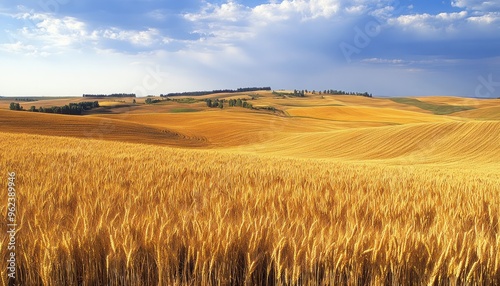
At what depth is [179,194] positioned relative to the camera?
4027 millimetres

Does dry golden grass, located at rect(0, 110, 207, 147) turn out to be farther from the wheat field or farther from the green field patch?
the green field patch

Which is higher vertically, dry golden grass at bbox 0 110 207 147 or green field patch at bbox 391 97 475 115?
green field patch at bbox 391 97 475 115

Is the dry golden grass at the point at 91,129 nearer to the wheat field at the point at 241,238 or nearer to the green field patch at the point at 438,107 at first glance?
the wheat field at the point at 241,238

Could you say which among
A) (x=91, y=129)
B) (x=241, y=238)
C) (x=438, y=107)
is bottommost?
(x=91, y=129)

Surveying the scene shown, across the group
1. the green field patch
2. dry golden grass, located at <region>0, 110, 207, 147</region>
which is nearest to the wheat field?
dry golden grass, located at <region>0, 110, 207, 147</region>

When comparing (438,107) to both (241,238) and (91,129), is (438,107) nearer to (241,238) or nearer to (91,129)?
(91,129)

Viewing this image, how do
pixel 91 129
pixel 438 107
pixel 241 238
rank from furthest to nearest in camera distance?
pixel 438 107
pixel 91 129
pixel 241 238

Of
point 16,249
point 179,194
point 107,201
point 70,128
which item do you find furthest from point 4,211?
point 70,128

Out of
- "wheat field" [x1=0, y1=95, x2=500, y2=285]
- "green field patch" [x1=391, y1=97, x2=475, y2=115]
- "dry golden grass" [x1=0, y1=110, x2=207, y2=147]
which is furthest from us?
"green field patch" [x1=391, y1=97, x2=475, y2=115]

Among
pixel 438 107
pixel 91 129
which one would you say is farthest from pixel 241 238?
pixel 438 107

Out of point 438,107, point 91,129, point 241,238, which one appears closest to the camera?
point 241,238

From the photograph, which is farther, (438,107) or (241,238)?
(438,107)

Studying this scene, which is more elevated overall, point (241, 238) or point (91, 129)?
point (241, 238)

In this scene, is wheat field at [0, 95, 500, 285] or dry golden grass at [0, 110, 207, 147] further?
dry golden grass at [0, 110, 207, 147]
